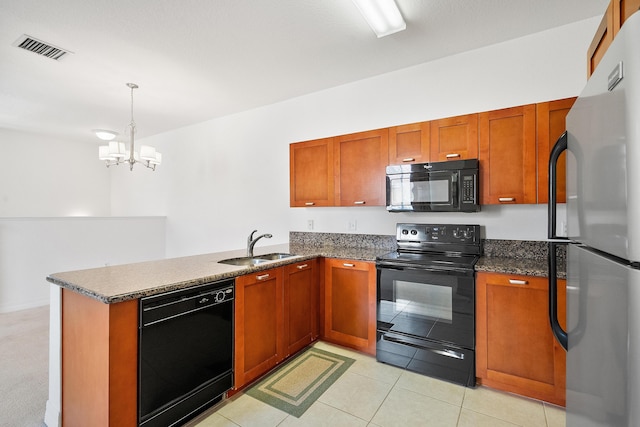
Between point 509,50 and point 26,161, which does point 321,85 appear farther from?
point 26,161

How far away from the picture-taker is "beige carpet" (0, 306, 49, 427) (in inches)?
76.4

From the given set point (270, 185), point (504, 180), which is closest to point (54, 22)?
point (270, 185)

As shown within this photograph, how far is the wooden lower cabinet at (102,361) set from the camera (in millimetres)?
1424

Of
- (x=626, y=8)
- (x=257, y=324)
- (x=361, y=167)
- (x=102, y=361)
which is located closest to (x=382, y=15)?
(x=361, y=167)

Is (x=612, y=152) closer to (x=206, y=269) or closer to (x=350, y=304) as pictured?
(x=206, y=269)

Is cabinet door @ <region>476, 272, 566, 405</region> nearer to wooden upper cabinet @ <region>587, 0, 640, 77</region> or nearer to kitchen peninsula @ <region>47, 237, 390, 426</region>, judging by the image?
wooden upper cabinet @ <region>587, 0, 640, 77</region>

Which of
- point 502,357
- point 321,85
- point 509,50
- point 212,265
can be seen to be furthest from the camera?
point 321,85

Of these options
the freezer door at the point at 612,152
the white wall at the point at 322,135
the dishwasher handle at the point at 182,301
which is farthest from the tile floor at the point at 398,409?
the freezer door at the point at 612,152

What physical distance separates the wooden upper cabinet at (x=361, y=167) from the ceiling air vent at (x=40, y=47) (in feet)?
8.44

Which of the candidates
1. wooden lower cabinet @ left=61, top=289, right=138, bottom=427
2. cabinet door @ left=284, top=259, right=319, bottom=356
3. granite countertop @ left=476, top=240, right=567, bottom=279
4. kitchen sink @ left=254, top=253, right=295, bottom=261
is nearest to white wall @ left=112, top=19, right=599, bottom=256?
granite countertop @ left=476, top=240, right=567, bottom=279

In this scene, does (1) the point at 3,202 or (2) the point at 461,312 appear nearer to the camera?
(2) the point at 461,312

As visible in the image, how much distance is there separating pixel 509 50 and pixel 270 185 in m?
2.84

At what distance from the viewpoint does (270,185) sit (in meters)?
3.97

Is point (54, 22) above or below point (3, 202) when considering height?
above
